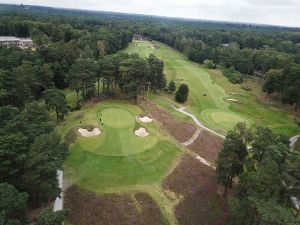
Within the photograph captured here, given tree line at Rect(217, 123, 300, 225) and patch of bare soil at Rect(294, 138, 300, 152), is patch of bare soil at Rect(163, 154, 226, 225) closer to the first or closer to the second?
tree line at Rect(217, 123, 300, 225)

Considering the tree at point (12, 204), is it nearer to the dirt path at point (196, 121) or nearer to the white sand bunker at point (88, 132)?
the white sand bunker at point (88, 132)

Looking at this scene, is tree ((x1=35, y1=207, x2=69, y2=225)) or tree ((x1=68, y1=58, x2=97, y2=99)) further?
tree ((x1=68, y1=58, x2=97, y2=99))

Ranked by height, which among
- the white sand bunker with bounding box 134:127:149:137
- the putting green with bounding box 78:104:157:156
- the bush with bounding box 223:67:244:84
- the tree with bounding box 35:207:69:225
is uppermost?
the tree with bounding box 35:207:69:225

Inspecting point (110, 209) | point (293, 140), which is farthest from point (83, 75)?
point (293, 140)

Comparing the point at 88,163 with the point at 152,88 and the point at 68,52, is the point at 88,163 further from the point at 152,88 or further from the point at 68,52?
the point at 68,52

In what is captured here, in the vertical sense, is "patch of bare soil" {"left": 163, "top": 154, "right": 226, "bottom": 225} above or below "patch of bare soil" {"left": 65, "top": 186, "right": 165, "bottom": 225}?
below

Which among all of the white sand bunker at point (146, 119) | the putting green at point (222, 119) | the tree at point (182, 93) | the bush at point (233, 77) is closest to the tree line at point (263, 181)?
the white sand bunker at point (146, 119)

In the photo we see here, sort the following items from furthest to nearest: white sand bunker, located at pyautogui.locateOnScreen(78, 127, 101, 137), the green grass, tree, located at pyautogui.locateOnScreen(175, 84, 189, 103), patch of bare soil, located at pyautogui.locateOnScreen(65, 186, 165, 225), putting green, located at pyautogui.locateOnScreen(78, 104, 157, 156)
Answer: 1. tree, located at pyautogui.locateOnScreen(175, 84, 189, 103)
2. the green grass
3. white sand bunker, located at pyautogui.locateOnScreen(78, 127, 101, 137)
4. putting green, located at pyautogui.locateOnScreen(78, 104, 157, 156)
5. patch of bare soil, located at pyautogui.locateOnScreen(65, 186, 165, 225)

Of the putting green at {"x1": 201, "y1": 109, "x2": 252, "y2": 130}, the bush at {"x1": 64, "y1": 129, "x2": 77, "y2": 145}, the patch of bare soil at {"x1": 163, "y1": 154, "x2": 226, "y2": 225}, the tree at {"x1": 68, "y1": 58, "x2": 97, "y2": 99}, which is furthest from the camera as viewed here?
the tree at {"x1": 68, "y1": 58, "x2": 97, "y2": 99}

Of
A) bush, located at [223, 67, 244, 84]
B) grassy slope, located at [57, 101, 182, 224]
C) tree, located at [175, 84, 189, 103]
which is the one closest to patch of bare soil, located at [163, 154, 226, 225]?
grassy slope, located at [57, 101, 182, 224]
